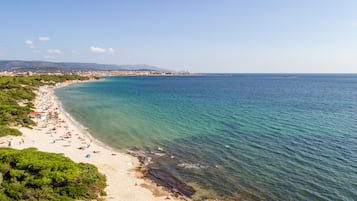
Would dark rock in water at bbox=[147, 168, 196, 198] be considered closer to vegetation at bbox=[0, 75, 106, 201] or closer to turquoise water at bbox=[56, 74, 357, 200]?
turquoise water at bbox=[56, 74, 357, 200]

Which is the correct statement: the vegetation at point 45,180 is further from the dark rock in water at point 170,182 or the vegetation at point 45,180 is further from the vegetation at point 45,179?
the dark rock in water at point 170,182

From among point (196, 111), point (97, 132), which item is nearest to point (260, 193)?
point (97, 132)

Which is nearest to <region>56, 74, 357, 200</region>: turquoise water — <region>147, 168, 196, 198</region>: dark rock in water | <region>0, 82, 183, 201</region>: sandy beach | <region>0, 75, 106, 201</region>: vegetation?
<region>147, 168, 196, 198</region>: dark rock in water

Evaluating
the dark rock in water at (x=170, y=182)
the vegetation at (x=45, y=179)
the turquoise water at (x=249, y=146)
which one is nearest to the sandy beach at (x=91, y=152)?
the dark rock in water at (x=170, y=182)

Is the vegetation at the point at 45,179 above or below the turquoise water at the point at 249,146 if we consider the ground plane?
above

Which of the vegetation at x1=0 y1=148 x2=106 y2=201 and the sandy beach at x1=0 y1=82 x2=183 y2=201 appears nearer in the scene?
the vegetation at x1=0 y1=148 x2=106 y2=201

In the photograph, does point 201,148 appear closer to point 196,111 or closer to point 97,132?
point 97,132

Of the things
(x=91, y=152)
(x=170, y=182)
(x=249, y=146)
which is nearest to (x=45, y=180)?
(x=170, y=182)
